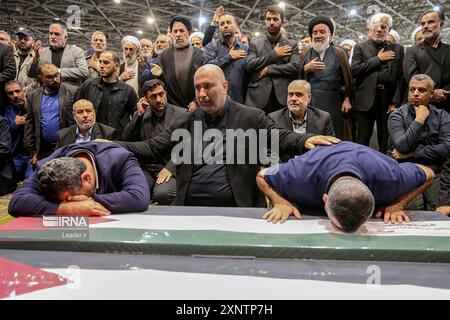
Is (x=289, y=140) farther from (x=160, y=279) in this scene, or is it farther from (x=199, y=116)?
(x=160, y=279)

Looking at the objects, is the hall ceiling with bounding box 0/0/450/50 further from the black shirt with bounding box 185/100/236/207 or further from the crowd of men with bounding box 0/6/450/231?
the black shirt with bounding box 185/100/236/207

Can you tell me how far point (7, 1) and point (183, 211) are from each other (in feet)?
49.3

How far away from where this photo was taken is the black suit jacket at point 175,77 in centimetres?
434

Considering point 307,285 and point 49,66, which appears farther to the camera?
point 49,66

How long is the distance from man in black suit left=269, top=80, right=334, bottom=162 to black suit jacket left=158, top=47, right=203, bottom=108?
1.12 m

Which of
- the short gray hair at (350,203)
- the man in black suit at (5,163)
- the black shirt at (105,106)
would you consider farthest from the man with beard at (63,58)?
the short gray hair at (350,203)

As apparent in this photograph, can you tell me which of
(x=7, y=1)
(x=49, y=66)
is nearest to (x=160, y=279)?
(x=49, y=66)

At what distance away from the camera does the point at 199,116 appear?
317cm

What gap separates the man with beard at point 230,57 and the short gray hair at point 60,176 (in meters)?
2.21

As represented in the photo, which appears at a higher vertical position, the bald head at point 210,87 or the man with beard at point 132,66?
the man with beard at point 132,66

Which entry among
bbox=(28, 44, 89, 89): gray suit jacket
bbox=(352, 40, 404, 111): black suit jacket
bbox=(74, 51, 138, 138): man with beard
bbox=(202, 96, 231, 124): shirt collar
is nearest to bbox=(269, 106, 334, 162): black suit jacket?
bbox=(202, 96, 231, 124): shirt collar

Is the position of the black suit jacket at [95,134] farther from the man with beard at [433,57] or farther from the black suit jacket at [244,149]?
the man with beard at [433,57]

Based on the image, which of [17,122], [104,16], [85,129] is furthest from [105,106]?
[104,16]

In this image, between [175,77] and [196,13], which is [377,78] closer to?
[175,77]
